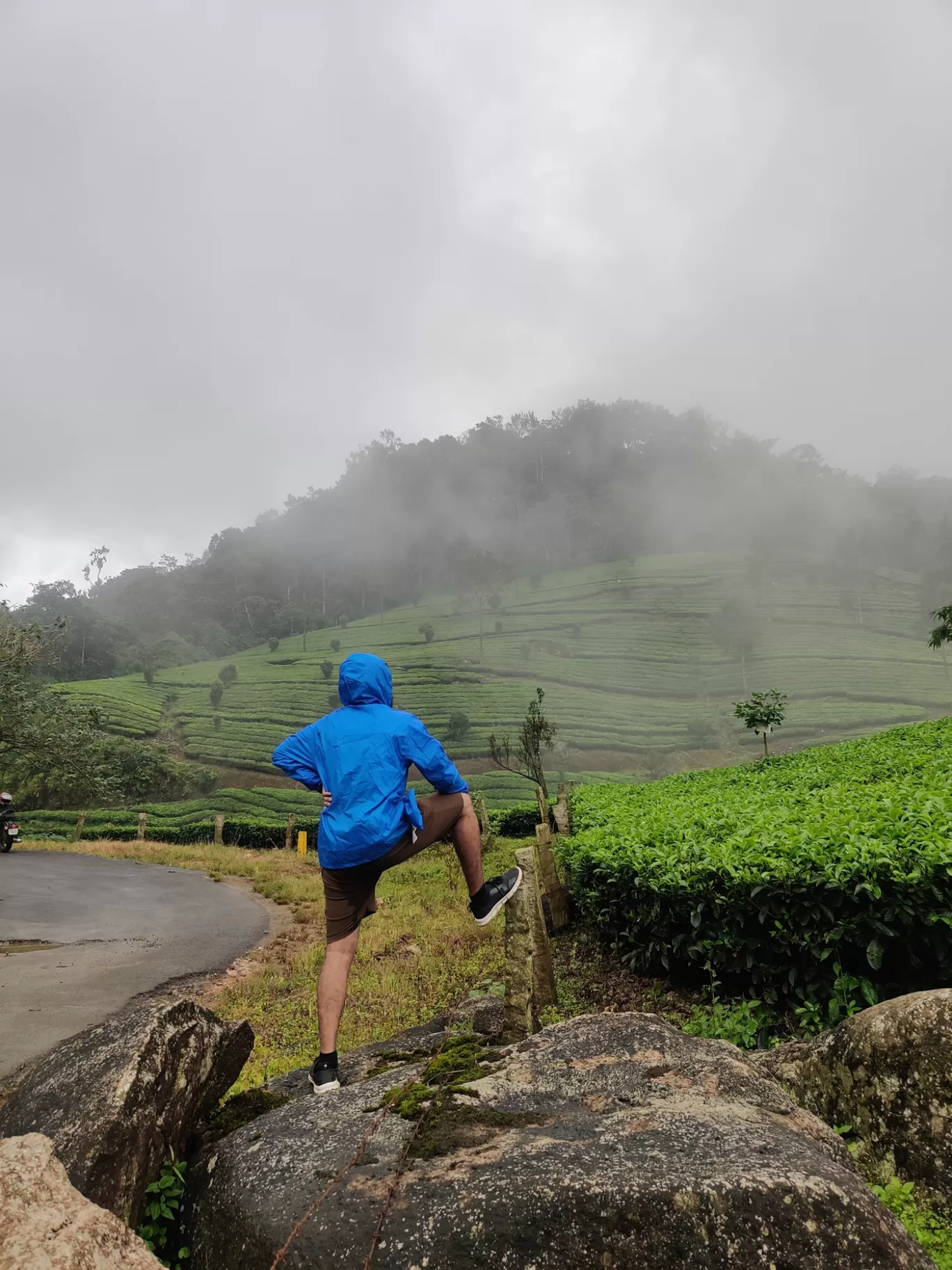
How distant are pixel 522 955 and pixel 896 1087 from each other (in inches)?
71.1

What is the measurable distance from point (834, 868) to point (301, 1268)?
278 centimetres

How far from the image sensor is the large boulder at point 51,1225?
145cm

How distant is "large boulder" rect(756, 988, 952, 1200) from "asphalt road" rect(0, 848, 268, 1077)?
4791mm

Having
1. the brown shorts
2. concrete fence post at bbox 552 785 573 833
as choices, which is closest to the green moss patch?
the brown shorts

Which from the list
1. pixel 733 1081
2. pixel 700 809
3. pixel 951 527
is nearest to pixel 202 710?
pixel 700 809

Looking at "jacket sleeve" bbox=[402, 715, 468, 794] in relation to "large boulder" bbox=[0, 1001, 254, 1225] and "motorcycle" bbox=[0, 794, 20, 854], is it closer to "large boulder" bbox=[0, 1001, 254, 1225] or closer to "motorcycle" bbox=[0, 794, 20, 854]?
"large boulder" bbox=[0, 1001, 254, 1225]

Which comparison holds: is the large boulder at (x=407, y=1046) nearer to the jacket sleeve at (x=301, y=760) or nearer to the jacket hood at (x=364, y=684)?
the jacket sleeve at (x=301, y=760)

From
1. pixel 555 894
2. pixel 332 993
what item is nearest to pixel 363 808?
pixel 332 993

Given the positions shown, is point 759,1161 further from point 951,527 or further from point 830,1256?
point 951,527

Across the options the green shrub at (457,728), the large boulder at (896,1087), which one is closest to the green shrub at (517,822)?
the large boulder at (896,1087)

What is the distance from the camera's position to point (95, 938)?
8930mm

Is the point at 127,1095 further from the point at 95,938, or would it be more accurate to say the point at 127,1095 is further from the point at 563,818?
the point at 563,818

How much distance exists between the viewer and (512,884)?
3.39m

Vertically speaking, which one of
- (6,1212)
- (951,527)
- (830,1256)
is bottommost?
(830,1256)
